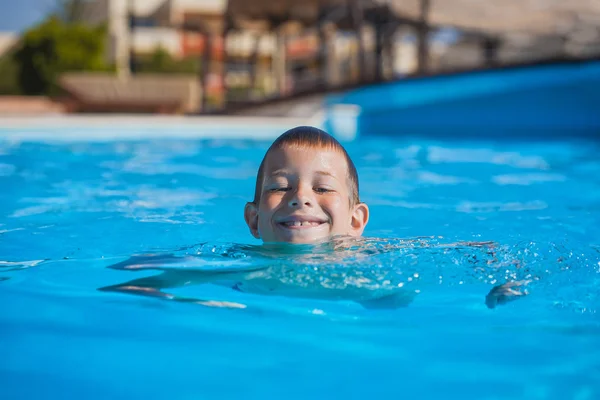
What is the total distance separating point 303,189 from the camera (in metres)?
2.35

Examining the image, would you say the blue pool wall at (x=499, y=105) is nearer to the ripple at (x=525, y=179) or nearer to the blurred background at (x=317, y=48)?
the blurred background at (x=317, y=48)

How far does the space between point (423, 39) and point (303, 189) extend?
1138cm

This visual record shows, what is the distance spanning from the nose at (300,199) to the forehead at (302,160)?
8 centimetres

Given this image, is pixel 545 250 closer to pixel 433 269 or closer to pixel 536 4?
pixel 433 269

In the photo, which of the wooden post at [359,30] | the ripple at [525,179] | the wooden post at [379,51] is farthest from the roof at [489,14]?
the ripple at [525,179]

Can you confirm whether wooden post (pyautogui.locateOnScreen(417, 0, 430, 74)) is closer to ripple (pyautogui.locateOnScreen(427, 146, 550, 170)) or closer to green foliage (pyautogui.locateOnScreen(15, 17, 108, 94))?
ripple (pyautogui.locateOnScreen(427, 146, 550, 170))

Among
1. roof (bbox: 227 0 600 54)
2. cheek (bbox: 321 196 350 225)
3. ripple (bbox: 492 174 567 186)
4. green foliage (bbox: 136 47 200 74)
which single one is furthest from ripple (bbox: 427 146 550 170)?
green foliage (bbox: 136 47 200 74)

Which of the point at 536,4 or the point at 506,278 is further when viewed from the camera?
the point at 536,4

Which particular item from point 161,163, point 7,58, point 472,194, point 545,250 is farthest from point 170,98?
point 545,250

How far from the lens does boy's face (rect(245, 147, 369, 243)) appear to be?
7.70 ft

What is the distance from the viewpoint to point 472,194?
15.7ft

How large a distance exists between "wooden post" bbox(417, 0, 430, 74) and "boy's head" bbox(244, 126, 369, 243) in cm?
1058

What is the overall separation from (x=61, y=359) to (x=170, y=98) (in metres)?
15.2

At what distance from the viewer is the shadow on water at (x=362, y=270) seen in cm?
206
